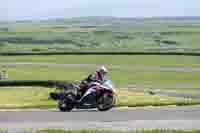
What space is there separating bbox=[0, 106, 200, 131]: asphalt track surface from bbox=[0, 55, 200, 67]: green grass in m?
40.4

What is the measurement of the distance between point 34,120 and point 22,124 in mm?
959

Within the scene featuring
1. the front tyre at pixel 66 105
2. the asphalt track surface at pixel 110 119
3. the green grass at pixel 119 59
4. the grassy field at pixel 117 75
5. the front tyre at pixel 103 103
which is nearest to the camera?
the asphalt track surface at pixel 110 119

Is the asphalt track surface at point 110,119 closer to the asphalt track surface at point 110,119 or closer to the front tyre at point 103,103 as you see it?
the asphalt track surface at point 110,119

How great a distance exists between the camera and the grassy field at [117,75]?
4725 centimetres

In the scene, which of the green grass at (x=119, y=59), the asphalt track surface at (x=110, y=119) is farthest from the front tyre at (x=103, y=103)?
the green grass at (x=119, y=59)

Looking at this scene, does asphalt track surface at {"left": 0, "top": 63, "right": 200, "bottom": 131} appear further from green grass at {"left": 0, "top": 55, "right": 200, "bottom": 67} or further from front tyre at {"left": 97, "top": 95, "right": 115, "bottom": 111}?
green grass at {"left": 0, "top": 55, "right": 200, "bottom": 67}

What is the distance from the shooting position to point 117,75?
5172cm

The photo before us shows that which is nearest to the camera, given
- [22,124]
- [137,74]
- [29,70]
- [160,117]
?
[22,124]

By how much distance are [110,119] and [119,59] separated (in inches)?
1970

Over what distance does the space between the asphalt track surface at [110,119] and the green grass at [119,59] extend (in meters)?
40.4

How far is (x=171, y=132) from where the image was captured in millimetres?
14844

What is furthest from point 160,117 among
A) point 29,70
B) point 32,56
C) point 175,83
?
point 32,56

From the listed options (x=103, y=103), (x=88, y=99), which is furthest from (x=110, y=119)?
(x=88, y=99)

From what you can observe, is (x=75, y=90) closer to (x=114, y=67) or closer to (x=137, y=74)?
(x=137, y=74)
